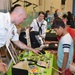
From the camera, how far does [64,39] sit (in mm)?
2625

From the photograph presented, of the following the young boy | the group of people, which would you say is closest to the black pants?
the group of people

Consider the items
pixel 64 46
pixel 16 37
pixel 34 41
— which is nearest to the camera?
pixel 64 46

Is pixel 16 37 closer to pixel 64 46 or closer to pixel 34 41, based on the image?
pixel 64 46

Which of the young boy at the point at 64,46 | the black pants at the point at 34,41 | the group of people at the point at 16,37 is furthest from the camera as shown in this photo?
the black pants at the point at 34,41

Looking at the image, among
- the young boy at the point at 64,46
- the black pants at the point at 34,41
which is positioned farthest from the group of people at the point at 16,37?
the black pants at the point at 34,41

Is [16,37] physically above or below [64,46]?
above

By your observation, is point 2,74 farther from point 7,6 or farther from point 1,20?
point 7,6

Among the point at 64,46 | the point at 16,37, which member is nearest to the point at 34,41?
the point at 16,37

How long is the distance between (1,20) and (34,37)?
1719 millimetres

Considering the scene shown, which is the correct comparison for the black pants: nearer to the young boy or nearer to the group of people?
the group of people

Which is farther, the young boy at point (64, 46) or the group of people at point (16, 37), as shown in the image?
the young boy at point (64, 46)

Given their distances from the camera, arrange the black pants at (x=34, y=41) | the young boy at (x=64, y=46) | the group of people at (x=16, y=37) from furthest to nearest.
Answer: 1. the black pants at (x=34, y=41)
2. the young boy at (x=64, y=46)
3. the group of people at (x=16, y=37)

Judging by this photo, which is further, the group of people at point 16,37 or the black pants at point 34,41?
the black pants at point 34,41

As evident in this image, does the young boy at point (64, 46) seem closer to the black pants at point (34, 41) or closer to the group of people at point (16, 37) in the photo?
the group of people at point (16, 37)
